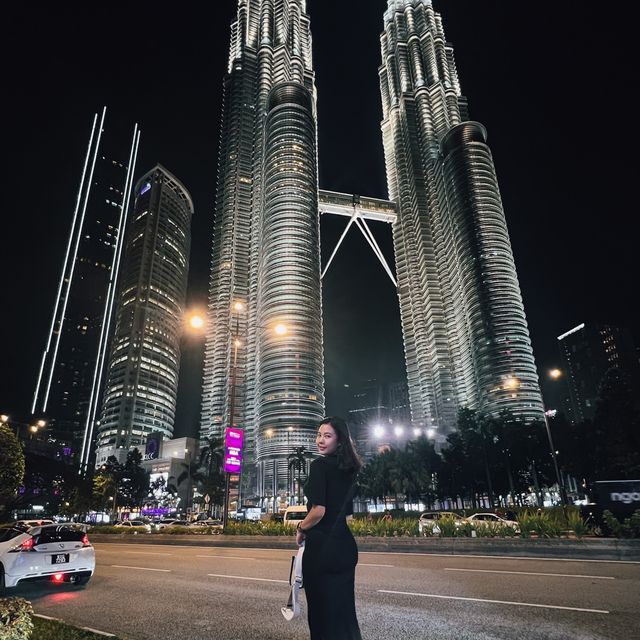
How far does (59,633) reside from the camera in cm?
625

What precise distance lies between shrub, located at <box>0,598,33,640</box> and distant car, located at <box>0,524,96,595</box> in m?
5.46

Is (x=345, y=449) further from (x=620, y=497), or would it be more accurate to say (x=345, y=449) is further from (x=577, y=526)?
(x=620, y=497)

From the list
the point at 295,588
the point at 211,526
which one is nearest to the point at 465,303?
the point at 211,526

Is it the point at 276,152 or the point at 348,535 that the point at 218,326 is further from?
the point at 348,535

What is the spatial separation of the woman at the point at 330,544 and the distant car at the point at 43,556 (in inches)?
370

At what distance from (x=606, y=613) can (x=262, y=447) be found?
476ft

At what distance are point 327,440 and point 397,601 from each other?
513cm

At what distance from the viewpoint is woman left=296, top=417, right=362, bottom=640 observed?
3619 millimetres

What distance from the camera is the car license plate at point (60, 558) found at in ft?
34.4

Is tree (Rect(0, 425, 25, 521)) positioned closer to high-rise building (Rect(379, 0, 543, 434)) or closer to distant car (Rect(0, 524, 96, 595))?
distant car (Rect(0, 524, 96, 595))

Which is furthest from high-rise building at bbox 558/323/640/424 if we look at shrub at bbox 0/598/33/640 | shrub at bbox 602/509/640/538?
shrub at bbox 0/598/33/640

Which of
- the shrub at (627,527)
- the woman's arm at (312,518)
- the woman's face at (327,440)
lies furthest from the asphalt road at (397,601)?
the woman's face at (327,440)

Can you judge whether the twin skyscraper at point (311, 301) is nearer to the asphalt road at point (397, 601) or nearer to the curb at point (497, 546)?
the curb at point (497, 546)

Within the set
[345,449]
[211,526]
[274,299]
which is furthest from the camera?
[274,299]
